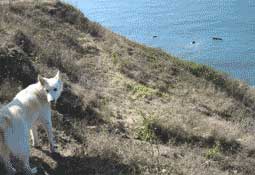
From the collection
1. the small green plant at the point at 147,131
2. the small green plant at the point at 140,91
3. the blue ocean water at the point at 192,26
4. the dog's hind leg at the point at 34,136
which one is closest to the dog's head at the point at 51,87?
the dog's hind leg at the point at 34,136

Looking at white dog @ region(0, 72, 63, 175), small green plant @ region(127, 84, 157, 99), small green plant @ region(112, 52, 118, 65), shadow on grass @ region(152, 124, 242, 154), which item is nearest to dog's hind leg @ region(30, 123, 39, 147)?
white dog @ region(0, 72, 63, 175)

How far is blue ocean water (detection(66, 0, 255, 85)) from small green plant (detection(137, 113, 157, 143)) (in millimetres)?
18298

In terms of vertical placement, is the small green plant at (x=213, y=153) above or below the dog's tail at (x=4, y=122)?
below

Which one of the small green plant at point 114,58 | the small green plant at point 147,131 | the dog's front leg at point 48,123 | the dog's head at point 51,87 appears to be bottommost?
the small green plant at point 147,131

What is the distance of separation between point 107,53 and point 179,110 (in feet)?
17.8

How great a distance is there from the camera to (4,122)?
9148mm

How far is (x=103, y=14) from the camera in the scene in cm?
5056

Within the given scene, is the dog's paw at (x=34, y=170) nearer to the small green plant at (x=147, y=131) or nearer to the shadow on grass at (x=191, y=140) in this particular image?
the small green plant at (x=147, y=131)

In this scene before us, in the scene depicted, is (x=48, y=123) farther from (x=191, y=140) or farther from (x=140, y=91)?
(x=140, y=91)

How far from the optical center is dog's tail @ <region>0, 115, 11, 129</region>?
911 cm

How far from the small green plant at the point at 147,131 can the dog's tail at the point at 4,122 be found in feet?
17.3

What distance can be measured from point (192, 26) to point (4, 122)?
39355 millimetres

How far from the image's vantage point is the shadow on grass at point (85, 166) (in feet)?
34.5

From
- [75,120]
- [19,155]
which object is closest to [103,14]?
[75,120]
